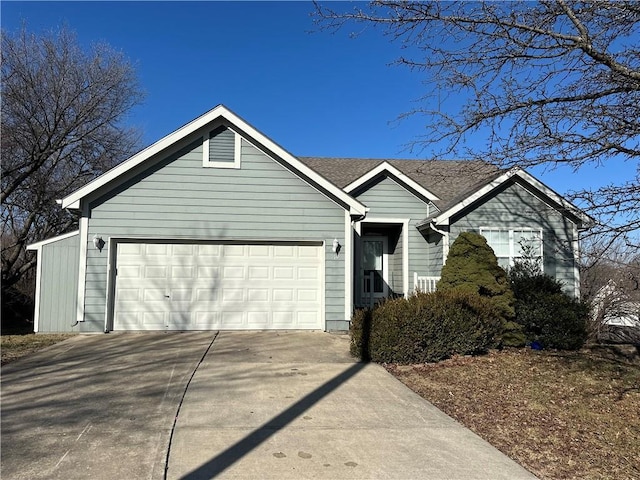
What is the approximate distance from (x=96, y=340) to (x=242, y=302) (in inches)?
131

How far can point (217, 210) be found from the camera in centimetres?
1173

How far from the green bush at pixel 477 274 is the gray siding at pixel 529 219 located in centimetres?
269

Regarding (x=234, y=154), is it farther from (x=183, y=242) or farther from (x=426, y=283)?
(x=426, y=283)

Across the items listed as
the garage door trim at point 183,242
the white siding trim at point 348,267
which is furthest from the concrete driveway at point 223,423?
the white siding trim at point 348,267

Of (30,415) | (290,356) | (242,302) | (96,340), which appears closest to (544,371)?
(290,356)

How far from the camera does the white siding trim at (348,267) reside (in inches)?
465

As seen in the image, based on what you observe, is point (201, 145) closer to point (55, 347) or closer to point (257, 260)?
point (257, 260)

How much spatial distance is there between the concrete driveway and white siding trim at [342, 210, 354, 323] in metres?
3.20

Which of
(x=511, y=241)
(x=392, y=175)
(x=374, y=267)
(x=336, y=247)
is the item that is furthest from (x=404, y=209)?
(x=336, y=247)

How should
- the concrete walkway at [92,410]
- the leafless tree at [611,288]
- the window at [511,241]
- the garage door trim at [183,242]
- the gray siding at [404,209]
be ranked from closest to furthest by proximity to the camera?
1. the concrete walkway at [92,410]
2. the leafless tree at [611,288]
3. the garage door trim at [183,242]
4. the window at [511,241]
5. the gray siding at [404,209]

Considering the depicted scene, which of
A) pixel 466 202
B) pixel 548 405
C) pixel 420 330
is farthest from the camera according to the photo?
pixel 466 202

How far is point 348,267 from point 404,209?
3.45m

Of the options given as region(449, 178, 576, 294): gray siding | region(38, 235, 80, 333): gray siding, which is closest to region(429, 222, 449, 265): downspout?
region(449, 178, 576, 294): gray siding

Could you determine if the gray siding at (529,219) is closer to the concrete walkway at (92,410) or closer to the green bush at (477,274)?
the green bush at (477,274)
